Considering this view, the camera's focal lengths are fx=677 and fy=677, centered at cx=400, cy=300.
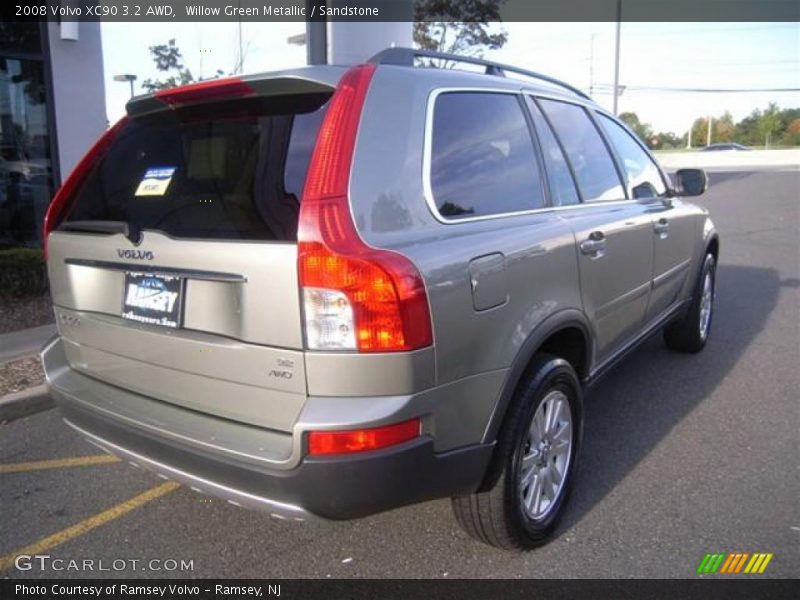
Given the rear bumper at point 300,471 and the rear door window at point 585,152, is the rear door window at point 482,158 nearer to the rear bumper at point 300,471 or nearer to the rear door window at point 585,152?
the rear door window at point 585,152

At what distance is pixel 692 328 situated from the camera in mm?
5441

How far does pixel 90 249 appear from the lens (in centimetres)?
268

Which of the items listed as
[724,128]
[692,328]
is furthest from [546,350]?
[724,128]

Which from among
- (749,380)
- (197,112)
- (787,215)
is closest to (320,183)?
(197,112)

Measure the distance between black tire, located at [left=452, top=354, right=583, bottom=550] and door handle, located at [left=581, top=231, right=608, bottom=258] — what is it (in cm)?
59

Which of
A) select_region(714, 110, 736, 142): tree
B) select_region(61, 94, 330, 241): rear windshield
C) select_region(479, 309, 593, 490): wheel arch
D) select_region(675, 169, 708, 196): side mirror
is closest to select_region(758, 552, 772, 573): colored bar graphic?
select_region(479, 309, 593, 490): wheel arch

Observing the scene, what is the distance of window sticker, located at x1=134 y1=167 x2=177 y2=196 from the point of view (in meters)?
2.63

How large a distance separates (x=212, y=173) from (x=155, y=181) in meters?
0.34

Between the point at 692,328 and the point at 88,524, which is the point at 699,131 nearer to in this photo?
the point at 692,328

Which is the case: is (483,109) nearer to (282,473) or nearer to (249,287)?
(249,287)

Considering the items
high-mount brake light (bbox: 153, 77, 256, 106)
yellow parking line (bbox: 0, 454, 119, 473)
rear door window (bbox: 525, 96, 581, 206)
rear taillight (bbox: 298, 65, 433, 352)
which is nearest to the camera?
rear taillight (bbox: 298, 65, 433, 352)

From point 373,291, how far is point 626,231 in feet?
6.88

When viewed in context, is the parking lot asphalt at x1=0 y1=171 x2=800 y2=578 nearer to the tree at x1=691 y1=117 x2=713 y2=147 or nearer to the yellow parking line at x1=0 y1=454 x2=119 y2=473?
the yellow parking line at x1=0 y1=454 x2=119 y2=473

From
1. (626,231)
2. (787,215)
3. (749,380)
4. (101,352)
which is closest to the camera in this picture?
(101,352)
